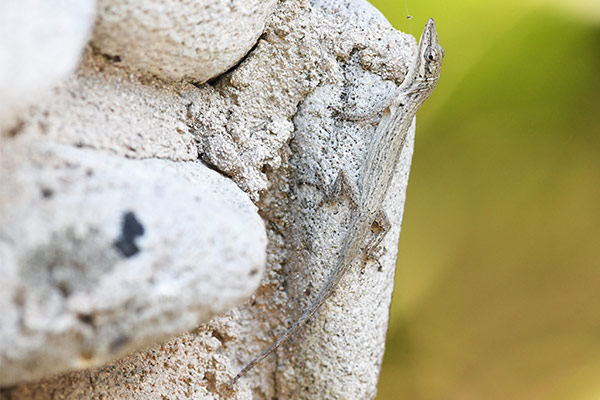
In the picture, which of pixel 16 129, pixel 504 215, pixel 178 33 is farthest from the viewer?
pixel 504 215

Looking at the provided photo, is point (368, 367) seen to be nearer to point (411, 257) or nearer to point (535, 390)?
point (411, 257)

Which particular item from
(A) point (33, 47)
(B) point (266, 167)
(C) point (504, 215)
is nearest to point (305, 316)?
(B) point (266, 167)

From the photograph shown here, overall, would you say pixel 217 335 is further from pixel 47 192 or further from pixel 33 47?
pixel 33 47

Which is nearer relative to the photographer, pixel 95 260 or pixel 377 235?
pixel 95 260

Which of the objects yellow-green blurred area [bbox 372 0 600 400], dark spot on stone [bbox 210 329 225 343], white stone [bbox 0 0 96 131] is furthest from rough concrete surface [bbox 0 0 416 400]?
yellow-green blurred area [bbox 372 0 600 400]

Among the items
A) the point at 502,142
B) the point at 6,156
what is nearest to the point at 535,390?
the point at 502,142
